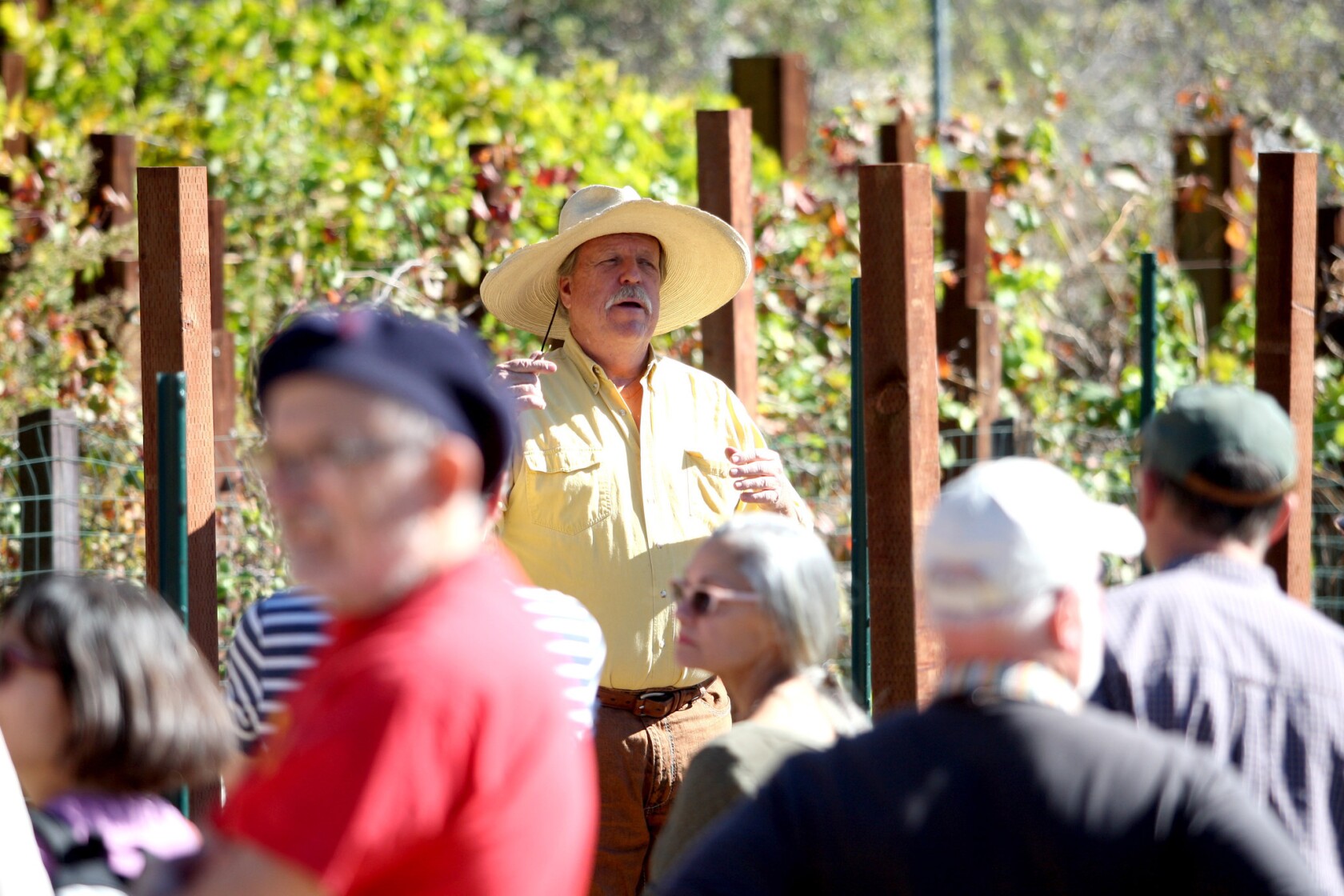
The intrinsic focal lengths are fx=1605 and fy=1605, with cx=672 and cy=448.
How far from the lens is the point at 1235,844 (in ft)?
5.12

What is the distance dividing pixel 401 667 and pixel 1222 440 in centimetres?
121

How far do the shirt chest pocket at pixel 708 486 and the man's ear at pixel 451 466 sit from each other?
1988 millimetres

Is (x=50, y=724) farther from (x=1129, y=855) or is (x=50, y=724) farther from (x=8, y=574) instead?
(x=8, y=574)

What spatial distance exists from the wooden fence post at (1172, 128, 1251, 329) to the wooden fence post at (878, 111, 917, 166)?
50.4 inches

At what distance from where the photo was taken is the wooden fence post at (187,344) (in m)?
3.06

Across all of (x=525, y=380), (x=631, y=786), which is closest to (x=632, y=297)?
(x=525, y=380)

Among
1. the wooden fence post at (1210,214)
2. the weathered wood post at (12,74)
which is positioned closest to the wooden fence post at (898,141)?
the wooden fence post at (1210,214)

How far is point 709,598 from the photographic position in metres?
2.22

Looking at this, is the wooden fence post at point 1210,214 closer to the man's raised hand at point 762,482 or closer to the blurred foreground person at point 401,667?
the man's raised hand at point 762,482

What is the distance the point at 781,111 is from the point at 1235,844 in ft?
25.5

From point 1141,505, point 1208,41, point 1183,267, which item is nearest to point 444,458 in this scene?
point 1141,505

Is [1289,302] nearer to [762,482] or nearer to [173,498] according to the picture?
[762,482]

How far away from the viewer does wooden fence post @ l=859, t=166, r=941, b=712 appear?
3.21 metres

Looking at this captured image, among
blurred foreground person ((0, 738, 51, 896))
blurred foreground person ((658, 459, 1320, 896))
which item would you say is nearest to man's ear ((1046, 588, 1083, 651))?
blurred foreground person ((658, 459, 1320, 896))
